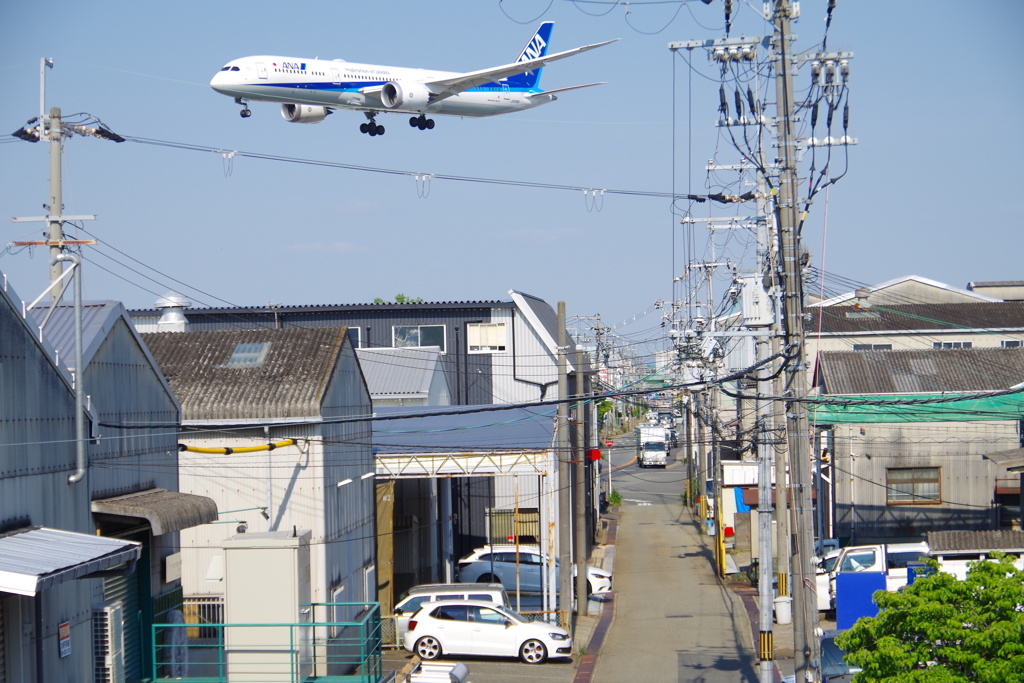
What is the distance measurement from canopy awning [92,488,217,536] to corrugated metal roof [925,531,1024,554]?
16569 millimetres

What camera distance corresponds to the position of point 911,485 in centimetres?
3067

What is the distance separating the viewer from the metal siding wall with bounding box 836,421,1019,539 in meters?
30.5

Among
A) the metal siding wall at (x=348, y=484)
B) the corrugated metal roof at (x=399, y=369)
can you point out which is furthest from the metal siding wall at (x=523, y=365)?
the metal siding wall at (x=348, y=484)

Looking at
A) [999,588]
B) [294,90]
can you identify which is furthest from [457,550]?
[999,588]

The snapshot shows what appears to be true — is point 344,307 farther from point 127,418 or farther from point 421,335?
point 127,418

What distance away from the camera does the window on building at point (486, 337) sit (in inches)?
1516

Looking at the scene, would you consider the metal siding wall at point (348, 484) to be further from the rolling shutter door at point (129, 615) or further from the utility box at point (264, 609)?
the utility box at point (264, 609)

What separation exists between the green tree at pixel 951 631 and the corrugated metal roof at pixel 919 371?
2120cm

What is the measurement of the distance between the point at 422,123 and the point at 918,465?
58.8ft

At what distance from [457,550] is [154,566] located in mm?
21225

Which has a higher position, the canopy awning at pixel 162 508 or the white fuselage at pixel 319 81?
the white fuselage at pixel 319 81

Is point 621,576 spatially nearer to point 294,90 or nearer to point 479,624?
point 479,624

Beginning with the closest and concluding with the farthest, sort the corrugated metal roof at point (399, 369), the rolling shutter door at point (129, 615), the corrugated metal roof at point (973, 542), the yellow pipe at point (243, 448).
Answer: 1. the rolling shutter door at point (129, 615)
2. the yellow pipe at point (243, 448)
3. the corrugated metal roof at point (973, 542)
4. the corrugated metal roof at point (399, 369)

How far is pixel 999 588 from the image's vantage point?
1168 cm
